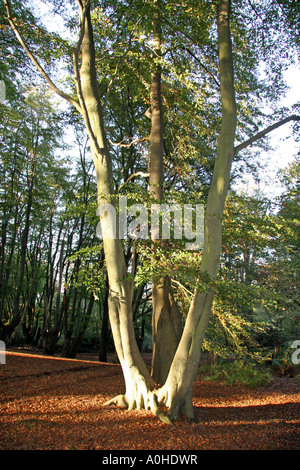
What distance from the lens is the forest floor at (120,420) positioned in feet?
11.8

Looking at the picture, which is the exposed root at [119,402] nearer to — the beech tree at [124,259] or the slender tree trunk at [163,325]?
the beech tree at [124,259]

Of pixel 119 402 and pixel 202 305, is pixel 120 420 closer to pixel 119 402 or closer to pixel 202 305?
pixel 119 402

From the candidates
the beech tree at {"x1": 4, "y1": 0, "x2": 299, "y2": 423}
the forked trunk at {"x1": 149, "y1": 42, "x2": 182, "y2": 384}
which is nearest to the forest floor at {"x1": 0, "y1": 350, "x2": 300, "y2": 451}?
the beech tree at {"x1": 4, "y1": 0, "x2": 299, "y2": 423}

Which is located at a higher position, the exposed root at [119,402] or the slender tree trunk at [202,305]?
the slender tree trunk at [202,305]

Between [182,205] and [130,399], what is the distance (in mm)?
3143

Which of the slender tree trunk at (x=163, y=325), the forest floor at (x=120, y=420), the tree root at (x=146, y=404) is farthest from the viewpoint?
the slender tree trunk at (x=163, y=325)

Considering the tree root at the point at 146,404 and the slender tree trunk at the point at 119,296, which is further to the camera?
the slender tree trunk at the point at 119,296

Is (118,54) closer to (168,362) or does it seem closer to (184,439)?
(168,362)

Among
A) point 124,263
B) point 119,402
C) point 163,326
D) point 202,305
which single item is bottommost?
point 119,402

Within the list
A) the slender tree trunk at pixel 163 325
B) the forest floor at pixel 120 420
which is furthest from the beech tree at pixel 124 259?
the slender tree trunk at pixel 163 325

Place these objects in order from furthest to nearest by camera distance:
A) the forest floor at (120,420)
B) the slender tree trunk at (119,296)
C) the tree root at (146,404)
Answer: the slender tree trunk at (119,296), the tree root at (146,404), the forest floor at (120,420)

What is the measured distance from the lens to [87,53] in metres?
5.29

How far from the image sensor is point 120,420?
14.2 feet

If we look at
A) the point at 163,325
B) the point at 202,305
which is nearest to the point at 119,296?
the point at 202,305
